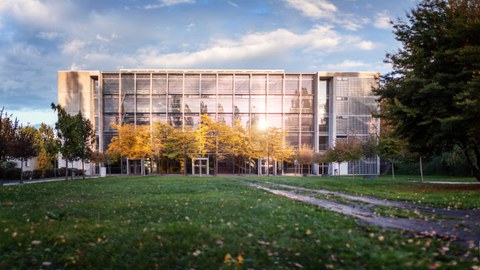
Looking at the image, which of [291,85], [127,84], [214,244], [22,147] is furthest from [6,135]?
[291,85]

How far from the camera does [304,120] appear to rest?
237 ft

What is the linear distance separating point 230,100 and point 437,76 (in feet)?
173

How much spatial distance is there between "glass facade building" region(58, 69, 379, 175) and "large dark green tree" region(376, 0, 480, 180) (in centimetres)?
4713

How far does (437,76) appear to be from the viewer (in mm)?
20500

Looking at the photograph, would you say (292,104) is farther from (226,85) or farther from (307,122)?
(226,85)

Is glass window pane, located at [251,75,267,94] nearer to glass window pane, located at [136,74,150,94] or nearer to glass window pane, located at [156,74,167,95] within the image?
glass window pane, located at [156,74,167,95]

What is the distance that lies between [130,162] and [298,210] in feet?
206

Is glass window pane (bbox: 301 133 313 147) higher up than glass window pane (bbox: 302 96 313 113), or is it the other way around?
glass window pane (bbox: 302 96 313 113)

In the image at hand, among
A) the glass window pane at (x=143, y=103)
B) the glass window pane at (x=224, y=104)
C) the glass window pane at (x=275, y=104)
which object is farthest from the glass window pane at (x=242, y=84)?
the glass window pane at (x=143, y=103)

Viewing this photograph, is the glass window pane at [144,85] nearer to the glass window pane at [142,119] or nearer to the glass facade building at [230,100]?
the glass facade building at [230,100]

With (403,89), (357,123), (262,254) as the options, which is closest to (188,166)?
(357,123)

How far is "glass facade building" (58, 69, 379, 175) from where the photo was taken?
7069 cm

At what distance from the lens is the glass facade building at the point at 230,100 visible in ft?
232

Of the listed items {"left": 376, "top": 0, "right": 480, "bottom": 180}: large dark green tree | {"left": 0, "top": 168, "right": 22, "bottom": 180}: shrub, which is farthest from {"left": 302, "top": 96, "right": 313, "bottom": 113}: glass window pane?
{"left": 0, "top": 168, "right": 22, "bottom": 180}: shrub
